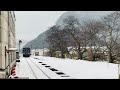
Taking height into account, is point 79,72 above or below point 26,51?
below

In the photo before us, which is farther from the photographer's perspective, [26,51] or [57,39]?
[26,51]

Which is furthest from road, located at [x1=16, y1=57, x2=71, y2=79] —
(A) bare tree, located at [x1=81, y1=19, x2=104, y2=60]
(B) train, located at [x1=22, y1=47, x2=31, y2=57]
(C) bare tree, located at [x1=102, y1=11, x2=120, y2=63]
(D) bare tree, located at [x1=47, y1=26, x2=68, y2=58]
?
(B) train, located at [x1=22, y1=47, x2=31, y2=57]

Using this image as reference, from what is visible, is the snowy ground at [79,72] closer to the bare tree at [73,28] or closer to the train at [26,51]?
the bare tree at [73,28]

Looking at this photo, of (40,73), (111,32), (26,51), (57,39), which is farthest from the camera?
(26,51)

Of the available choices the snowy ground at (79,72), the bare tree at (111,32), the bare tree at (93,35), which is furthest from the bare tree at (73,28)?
the snowy ground at (79,72)

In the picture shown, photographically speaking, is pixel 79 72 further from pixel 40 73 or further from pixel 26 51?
pixel 26 51

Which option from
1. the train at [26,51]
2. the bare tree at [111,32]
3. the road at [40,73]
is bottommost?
the road at [40,73]

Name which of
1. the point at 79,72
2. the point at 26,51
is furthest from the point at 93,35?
the point at 26,51

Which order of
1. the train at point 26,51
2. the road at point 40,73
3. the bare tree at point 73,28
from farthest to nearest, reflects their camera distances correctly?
the train at point 26,51 → the bare tree at point 73,28 → the road at point 40,73

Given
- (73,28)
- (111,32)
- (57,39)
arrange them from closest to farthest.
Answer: (111,32) → (73,28) → (57,39)

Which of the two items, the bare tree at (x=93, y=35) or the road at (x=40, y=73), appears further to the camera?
the bare tree at (x=93, y=35)
